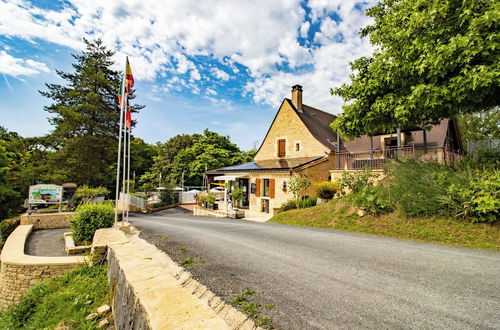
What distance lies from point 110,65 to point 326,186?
26173 mm

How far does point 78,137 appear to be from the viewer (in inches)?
824

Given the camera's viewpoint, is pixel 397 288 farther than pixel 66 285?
No

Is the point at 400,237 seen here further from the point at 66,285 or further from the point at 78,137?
the point at 78,137

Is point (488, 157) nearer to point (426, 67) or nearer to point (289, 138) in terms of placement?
point (426, 67)

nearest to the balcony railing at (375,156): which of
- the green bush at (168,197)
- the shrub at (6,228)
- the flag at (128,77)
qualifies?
the flag at (128,77)

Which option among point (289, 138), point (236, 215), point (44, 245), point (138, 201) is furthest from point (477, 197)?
point (138, 201)

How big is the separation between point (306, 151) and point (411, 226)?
1239cm

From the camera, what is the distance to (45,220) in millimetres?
11578

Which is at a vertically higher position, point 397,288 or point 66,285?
point 397,288

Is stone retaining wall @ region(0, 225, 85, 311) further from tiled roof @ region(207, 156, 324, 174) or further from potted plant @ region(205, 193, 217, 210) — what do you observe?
tiled roof @ region(207, 156, 324, 174)

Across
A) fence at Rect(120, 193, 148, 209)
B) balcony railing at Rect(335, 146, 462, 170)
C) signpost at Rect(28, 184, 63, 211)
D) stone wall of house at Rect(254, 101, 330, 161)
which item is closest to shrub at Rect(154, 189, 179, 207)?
fence at Rect(120, 193, 148, 209)

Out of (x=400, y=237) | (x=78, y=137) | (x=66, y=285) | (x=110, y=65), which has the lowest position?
(x=66, y=285)

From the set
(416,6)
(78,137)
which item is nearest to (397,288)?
(416,6)

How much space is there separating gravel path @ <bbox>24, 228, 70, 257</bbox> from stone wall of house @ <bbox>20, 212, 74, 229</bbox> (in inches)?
41.5
